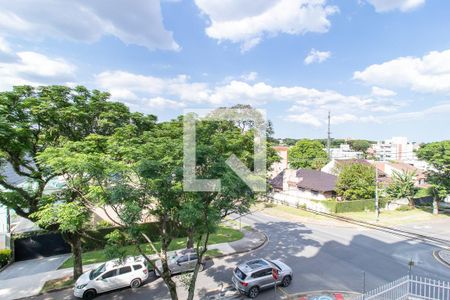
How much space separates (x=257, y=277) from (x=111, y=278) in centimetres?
740

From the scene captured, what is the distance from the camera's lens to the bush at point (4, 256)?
16812mm

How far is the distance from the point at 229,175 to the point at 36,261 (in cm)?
1689

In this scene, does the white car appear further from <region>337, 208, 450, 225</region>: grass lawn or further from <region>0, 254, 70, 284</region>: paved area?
<region>337, 208, 450, 225</region>: grass lawn

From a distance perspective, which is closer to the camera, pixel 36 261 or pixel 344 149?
pixel 36 261

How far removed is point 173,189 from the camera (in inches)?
360

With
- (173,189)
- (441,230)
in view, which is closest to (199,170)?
(173,189)

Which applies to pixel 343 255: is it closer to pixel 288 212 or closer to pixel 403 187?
pixel 288 212

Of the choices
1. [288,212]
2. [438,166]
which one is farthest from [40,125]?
[438,166]

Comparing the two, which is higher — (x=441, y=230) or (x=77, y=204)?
(x=77, y=204)

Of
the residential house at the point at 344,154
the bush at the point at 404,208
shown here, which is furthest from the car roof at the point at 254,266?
the residential house at the point at 344,154

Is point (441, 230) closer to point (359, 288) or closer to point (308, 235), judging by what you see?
point (308, 235)

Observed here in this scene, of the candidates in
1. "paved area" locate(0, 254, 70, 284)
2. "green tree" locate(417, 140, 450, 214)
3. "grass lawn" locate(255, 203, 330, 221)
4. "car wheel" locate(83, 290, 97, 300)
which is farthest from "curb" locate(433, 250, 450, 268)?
"paved area" locate(0, 254, 70, 284)

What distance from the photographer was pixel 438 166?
96.9ft

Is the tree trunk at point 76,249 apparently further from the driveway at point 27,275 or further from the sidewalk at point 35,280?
the driveway at point 27,275
